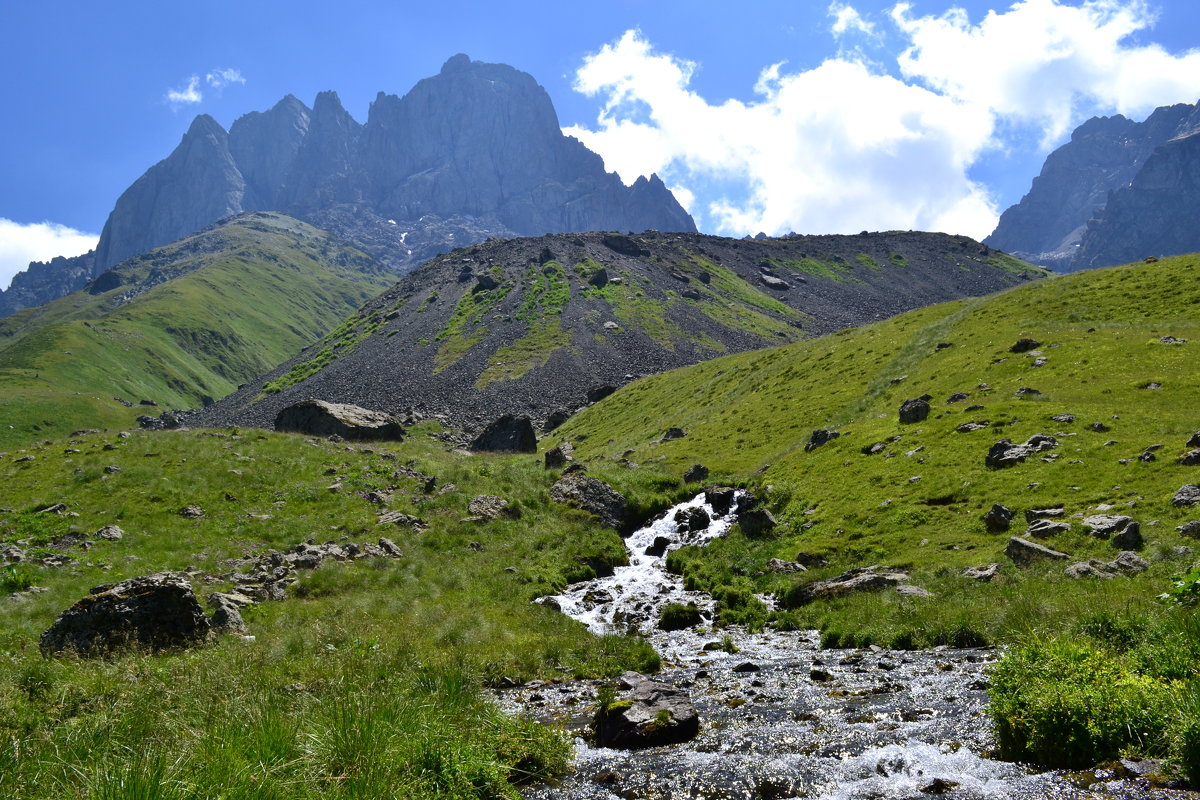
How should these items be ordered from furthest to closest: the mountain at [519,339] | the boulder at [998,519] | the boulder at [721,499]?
the mountain at [519,339], the boulder at [721,499], the boulder at [998,519]

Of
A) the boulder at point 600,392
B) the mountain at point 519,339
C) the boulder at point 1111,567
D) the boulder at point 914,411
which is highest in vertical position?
the mountain at point 519,339

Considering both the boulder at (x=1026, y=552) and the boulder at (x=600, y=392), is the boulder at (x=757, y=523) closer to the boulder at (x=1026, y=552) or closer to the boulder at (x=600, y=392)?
the boulder at (x=1026, y=552)

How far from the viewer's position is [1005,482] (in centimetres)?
3247

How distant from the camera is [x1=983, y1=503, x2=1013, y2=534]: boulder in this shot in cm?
2866

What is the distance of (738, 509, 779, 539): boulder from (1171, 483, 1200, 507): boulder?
18257 mm

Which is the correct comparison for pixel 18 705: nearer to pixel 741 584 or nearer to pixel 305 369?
pixel 741 584

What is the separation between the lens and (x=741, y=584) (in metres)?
32.0

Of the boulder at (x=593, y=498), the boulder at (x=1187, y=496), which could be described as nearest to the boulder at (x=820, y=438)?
the boulder at (x=593, y=498)

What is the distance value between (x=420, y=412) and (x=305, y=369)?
58.0 m

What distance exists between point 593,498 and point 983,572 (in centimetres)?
2692

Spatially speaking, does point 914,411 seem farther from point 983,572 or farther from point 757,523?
point 983,572

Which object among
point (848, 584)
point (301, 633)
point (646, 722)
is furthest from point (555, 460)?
point (646, 722)

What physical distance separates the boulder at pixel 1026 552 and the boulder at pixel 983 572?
0.79 meters

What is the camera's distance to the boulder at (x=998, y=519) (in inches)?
1128
